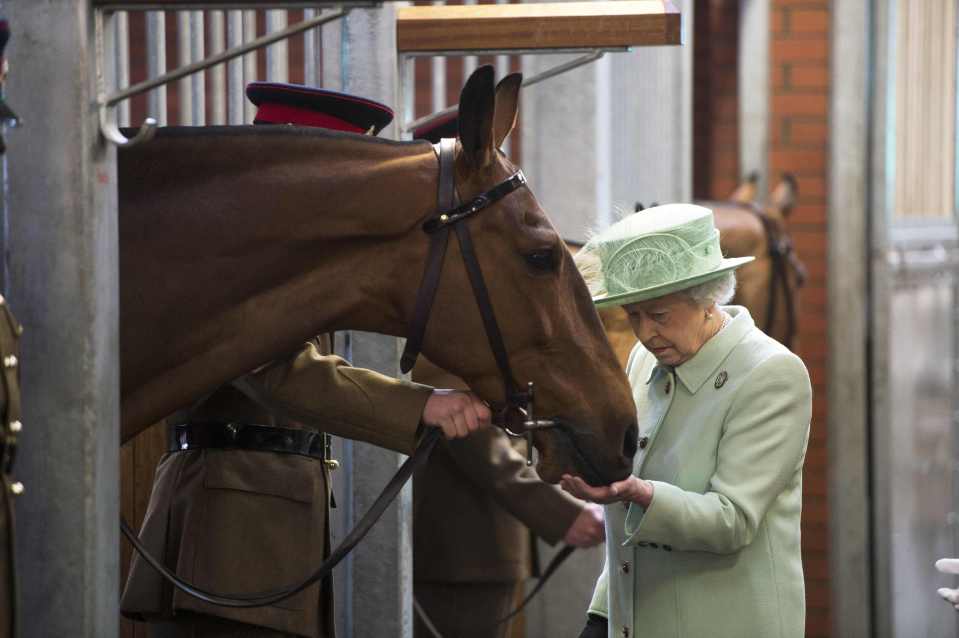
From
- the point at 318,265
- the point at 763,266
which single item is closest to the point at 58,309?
the point at 318,265

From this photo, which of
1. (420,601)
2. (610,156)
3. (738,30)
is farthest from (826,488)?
(420,601)

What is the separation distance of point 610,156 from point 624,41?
2226 mm

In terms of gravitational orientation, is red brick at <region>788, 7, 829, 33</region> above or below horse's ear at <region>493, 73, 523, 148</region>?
above

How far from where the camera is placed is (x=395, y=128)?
9.12 feet

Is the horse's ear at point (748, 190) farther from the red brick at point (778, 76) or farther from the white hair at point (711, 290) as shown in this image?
the white hair at point (711, 290)

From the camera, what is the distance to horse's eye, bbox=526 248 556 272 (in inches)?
83.6

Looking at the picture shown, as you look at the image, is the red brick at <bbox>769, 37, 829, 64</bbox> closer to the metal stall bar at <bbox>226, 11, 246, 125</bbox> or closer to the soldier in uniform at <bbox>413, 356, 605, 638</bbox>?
the soldier in uniform at <bbox>413, 356, 605, 638</bbox>

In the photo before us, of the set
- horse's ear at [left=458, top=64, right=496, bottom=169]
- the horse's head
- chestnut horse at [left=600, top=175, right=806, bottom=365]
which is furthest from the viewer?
chestnut horse at [left=600, top=175, right=806, bottom=365]

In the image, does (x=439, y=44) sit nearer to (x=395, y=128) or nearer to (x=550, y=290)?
(x=395, y=128)

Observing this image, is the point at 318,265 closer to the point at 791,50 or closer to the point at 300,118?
the point at 300,118

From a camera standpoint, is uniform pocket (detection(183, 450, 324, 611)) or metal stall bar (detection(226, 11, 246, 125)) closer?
uniform pocket (detection(183, 450, 324, 611))

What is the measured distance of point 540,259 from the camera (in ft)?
6.97

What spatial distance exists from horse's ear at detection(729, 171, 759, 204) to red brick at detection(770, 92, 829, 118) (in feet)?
1.42

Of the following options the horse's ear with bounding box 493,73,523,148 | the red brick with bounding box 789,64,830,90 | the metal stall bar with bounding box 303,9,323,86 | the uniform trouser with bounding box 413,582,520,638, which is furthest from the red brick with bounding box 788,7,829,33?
the horse's ear with bounding box 493,73,523,148
